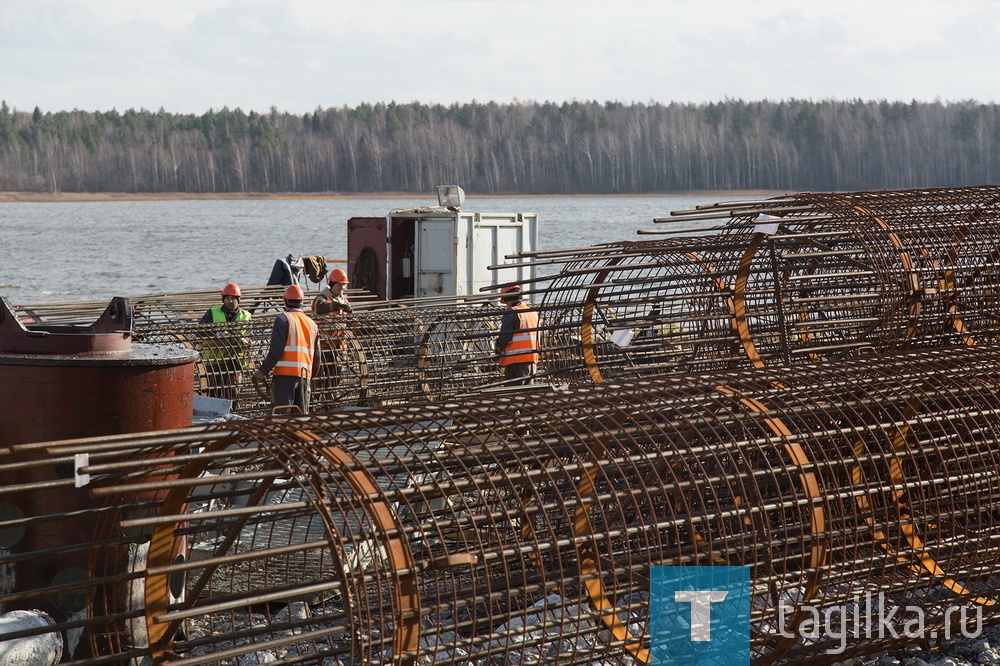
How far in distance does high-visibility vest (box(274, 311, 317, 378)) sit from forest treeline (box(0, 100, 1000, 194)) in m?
79.3

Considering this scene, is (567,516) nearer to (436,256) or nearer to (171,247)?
(436,256)

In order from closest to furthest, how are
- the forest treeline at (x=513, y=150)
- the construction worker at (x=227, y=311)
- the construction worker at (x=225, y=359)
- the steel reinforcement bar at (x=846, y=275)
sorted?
the steel reinforcement bar at (x=846, y=275) → the construction worker at (x=225, y=359) → the construction worker at (x=227, y=311) → the forest treeline at (x=513, y=150)

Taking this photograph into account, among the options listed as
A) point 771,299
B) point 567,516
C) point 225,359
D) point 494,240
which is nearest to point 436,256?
point 494,240

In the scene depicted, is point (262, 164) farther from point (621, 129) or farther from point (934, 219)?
point (934, 219)

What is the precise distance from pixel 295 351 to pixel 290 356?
0.22 feet

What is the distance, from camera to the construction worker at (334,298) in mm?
14016

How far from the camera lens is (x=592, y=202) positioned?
128m

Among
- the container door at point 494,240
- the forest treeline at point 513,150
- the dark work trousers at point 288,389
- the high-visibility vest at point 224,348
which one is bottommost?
the dark work trousers at point 288,389

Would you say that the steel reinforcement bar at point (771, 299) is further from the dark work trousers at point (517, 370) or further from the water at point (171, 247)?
the water at point (171, 247)

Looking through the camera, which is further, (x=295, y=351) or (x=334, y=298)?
(x=334, y=298)

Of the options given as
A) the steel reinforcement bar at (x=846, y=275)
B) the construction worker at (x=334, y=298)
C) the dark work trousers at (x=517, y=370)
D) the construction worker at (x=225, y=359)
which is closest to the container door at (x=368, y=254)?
the construction worker at (x=334, y=298)

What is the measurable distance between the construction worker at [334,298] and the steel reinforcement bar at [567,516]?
24.7ft

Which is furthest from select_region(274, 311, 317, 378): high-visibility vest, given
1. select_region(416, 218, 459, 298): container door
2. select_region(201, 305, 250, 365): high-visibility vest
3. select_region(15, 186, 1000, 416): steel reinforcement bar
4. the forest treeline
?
the forest treeline

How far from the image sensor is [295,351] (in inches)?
399
